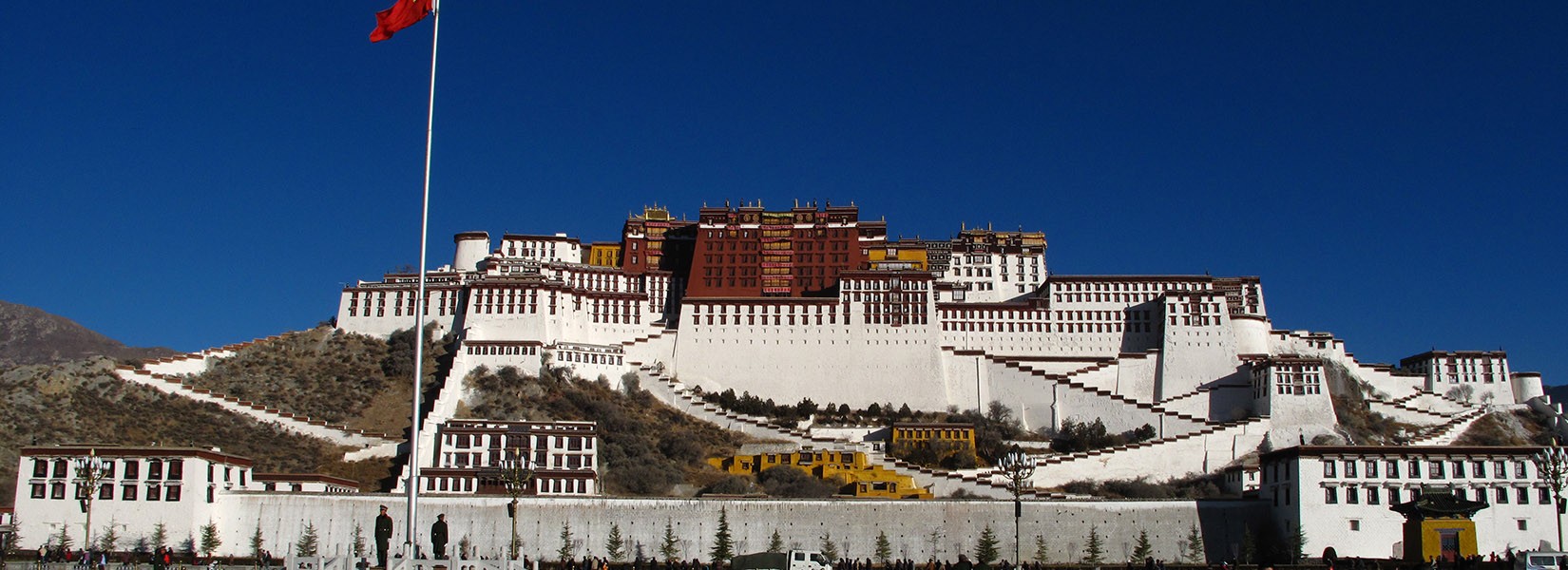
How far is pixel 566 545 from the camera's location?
59.6 m

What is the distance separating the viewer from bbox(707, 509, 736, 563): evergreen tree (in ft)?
189

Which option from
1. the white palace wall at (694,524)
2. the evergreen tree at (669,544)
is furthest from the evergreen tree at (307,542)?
the evergreen tree at (669,544)

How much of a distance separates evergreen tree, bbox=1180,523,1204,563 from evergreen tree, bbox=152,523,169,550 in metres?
44.0

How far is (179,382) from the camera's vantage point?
8206 cm

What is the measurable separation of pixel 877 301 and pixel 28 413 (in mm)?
52922

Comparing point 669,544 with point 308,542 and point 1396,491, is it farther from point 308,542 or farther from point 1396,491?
point 1396,491

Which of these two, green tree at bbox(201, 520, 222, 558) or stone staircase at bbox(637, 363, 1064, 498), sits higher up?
stone staircase at bbox(637, 363, 1064, 498)

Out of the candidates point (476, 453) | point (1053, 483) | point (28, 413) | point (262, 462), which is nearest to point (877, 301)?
point (1053, 483)

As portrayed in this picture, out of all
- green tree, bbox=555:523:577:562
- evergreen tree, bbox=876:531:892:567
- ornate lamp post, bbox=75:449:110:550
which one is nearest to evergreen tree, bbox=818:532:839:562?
evergreen tree, bbox=876:531:892:567

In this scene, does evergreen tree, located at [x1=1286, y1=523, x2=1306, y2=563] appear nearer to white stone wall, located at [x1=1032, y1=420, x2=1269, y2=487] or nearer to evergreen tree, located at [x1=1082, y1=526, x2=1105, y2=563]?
evergreen tree, located at [x1=1082, y1=526, x2=1105, y2=563]

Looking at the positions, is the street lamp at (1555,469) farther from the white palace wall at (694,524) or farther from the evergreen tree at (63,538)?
the evergreen tree at (63,538)

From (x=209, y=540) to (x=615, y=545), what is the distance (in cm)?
1720

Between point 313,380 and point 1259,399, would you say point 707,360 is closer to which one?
point 313,380

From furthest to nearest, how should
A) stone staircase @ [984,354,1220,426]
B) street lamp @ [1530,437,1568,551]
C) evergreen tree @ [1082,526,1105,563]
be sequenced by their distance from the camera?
stone staircase @ [984,354,1220,426] < evergreen tree @ [1082,526,1105,563] < street lamp @ [1530,437,1568,551]
